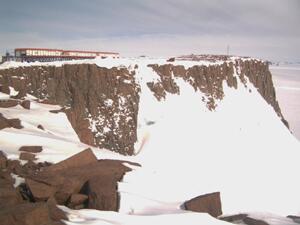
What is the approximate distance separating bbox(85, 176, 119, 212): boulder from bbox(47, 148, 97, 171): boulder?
1.07 m

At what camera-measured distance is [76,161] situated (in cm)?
983

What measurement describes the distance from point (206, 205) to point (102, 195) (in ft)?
8.54

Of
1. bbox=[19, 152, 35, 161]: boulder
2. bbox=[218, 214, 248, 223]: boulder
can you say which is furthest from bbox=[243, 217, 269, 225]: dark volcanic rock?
bbox=[19, 152, 35, 161]: boulder

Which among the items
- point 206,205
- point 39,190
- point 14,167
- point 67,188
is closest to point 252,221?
point 206,205

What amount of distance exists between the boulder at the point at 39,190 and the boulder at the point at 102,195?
825 millimetres

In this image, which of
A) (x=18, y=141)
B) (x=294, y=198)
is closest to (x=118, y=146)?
(x=294, y=198)

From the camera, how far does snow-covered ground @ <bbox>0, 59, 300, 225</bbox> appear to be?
8.97 metres

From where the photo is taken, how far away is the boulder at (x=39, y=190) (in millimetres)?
7629

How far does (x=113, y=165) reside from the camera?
10195mm

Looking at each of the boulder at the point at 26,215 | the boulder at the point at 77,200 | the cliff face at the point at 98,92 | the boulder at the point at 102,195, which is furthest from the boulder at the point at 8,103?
the boulder at the point at 26,215

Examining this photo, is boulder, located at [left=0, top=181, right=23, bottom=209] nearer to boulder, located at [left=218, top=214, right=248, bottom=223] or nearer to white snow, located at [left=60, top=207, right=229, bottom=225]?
white snow, located at [left=60, top=207, right=229, bottom=225]

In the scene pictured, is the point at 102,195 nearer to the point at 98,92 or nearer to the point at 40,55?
the point at 98,92

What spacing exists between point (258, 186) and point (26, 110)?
14.0 meters

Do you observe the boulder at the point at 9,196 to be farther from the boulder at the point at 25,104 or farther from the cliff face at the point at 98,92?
the cliff face at the point at 98,92
